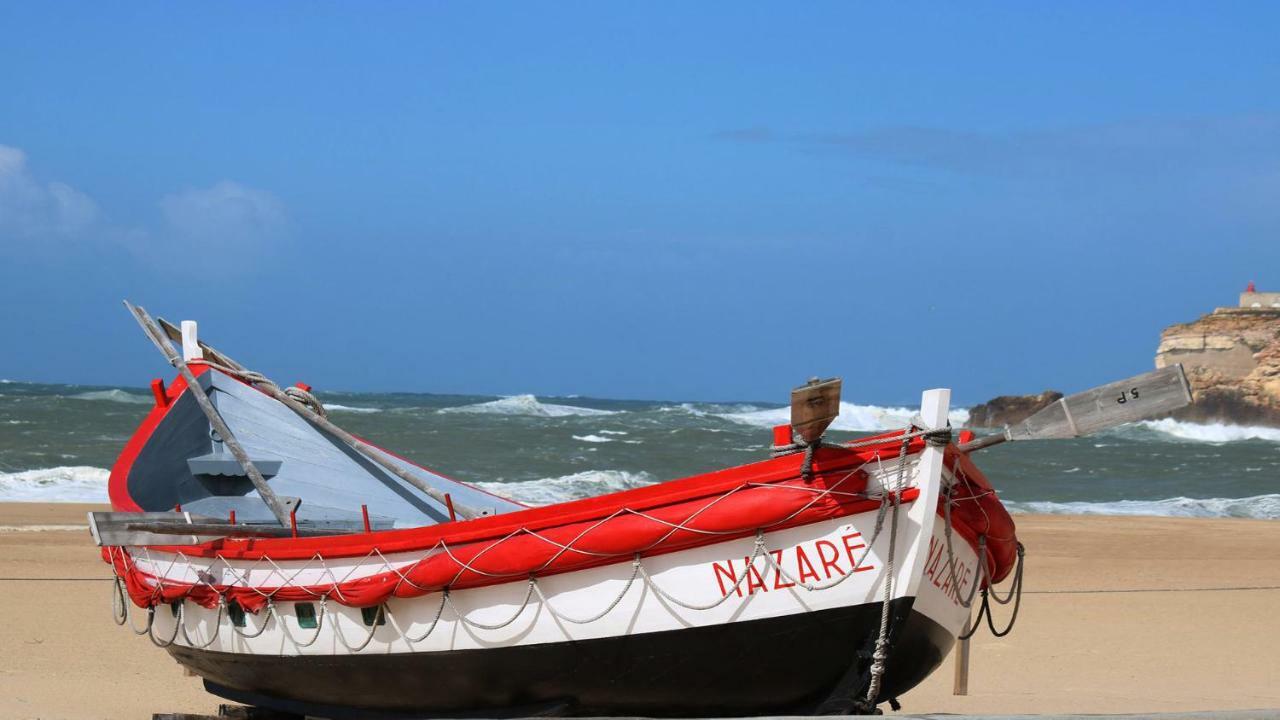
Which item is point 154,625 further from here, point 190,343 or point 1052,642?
point 1052,642

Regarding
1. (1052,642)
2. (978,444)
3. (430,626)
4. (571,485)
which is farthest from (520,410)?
(978,444)

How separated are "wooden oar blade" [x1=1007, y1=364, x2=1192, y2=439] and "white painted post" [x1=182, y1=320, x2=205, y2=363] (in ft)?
18.7

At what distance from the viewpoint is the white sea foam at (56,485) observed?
17.3 meters

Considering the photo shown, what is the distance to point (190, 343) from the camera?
8250mm

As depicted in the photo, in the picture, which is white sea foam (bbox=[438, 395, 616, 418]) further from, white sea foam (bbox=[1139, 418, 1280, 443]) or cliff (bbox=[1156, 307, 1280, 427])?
cliff (bbox=[1156, 307, 1280, 427])

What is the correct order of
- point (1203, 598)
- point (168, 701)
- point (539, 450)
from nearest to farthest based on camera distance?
point (168, 701) → point (1203, 598) → point (539, 450)

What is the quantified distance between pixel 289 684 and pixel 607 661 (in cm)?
176

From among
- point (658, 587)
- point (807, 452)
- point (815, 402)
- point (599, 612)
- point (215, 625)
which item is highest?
point (815, 402)

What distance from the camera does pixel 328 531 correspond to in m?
6.36

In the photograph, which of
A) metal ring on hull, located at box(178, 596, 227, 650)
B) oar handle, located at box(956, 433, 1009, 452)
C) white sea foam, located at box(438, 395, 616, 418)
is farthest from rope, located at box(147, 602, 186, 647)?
white sea foam, located at box(438, 395, 616, 418)

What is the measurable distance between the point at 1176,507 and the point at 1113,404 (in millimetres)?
17203

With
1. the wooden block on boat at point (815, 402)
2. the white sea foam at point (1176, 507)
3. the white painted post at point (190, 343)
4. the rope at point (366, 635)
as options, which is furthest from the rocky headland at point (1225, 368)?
the wooden block on boat at point (815, 402)

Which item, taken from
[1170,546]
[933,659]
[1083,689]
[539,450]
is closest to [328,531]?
[933,659]

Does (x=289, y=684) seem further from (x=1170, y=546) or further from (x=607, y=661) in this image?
(x=1170, y=546)
